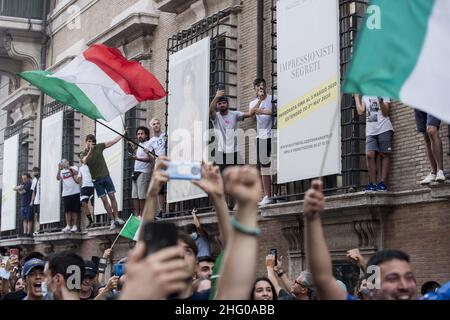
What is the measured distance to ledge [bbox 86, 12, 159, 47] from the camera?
1839 cm

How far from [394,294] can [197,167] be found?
3.47ft

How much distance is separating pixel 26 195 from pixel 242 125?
1079 centimetres

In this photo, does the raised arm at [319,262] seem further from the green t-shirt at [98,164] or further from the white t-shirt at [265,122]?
the green t-shirt at [98,164]

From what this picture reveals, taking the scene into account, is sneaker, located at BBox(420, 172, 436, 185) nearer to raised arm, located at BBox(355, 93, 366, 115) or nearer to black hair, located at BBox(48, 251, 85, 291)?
raised arm, located at BBox(355, 93, 366, 115)

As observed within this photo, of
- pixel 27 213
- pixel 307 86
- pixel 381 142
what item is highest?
pixel 307 86

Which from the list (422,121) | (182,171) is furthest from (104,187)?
(182,171)

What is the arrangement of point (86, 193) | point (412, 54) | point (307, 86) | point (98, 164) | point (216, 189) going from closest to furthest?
point (216, 189) < point (412, 54) < point (307, 86) < point (98, 164) < point (86, 193)

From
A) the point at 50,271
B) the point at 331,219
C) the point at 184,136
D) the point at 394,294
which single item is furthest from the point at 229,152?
the point at 394,294

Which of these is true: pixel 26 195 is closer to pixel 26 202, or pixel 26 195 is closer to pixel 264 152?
pixel 26 202

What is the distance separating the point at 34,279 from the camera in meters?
6.51

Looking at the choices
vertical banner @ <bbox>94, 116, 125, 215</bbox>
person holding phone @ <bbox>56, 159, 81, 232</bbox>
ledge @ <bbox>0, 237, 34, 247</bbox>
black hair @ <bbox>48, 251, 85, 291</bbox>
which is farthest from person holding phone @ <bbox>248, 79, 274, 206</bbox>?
ledge @ <bbox>0, 237, 34, 247</bbox>

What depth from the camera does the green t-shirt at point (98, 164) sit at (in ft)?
56.6

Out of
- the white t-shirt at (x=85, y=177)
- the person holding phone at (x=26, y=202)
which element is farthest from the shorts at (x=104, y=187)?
the person holding phone at (x=26, y=202)

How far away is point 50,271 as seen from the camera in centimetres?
538
